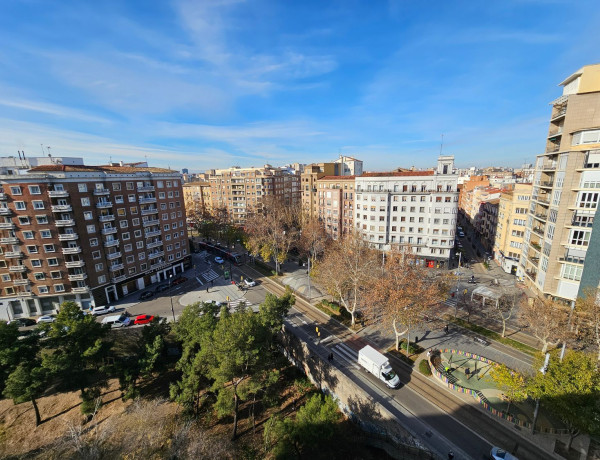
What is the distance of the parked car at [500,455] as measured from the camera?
22.3m

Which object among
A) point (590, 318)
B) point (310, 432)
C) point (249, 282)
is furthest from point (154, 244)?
point (590, 318)

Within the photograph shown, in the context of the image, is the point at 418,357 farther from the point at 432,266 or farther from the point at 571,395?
the point at 432,266

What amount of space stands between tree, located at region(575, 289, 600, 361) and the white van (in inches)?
2573

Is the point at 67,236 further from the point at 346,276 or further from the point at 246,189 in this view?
the point at 246,189

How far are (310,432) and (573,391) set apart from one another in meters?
21.6

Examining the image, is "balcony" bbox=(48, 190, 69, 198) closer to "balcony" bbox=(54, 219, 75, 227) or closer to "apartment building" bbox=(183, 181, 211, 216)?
"balcony" bbox=(54, 219, 75, 227)

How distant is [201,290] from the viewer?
2349 inches

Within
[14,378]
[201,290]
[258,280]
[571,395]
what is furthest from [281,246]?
[571,395]

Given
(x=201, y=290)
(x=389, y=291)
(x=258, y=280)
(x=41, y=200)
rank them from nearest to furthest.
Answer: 1. (x=389, y=291)
2. (x=41, y=200)
3. (x=201, y=290)
4. (x=258, y=280)

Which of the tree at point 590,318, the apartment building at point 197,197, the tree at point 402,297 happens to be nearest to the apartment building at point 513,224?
the tree at point 590,318

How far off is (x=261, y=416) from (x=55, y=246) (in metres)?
46.6

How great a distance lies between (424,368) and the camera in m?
33.2

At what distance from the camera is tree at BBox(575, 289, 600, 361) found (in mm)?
29891

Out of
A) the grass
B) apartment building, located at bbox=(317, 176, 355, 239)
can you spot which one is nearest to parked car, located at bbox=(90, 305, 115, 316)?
apartment building, located at bbox=(317, 176, 355, 239)
